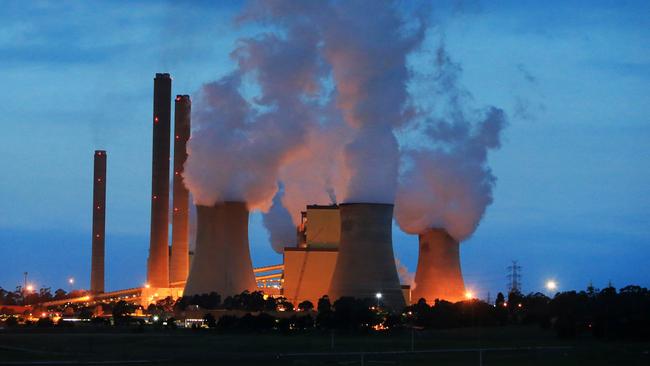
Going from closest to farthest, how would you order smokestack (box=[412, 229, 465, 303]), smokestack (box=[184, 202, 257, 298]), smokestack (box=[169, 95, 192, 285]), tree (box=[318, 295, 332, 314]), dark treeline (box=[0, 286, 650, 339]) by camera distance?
dark treeline (box=[0, 286, 650, 339]) < tree (box=[318, 295, 332, 314]) < smokestack (box=[184, 202, 257, 298]) < smokestack (box=[412, 229, 465, 303]) < smokestack (box=[169, 95, 192, 285])

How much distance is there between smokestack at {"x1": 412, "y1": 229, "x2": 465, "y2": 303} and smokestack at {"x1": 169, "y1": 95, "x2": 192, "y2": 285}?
91.2 feet

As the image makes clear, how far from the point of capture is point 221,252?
72.2m

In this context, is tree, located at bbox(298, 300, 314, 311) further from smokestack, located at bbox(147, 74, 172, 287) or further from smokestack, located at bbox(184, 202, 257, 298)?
smokestack, located at bbox(147, 74, 172, 287)

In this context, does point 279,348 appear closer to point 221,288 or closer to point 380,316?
point 380,316

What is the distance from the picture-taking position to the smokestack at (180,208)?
317 feet

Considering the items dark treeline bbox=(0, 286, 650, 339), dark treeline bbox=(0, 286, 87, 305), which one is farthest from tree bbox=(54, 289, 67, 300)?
dark treeline bbox=(0, 286, 650, 339)

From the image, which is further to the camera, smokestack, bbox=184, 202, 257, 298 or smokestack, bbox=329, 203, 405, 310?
smokestack, bbox=184, 202, 257, 298

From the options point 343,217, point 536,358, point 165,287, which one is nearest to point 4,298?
point 165,287

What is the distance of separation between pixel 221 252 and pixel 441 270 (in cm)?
1415

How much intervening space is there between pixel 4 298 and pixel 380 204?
233 ft

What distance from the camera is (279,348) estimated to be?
170 feet

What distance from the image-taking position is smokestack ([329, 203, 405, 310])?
213 ft

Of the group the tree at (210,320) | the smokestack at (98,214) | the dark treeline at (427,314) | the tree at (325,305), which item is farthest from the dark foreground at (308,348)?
the smokestack at (98,214)

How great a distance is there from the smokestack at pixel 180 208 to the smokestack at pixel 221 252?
71.8ft
